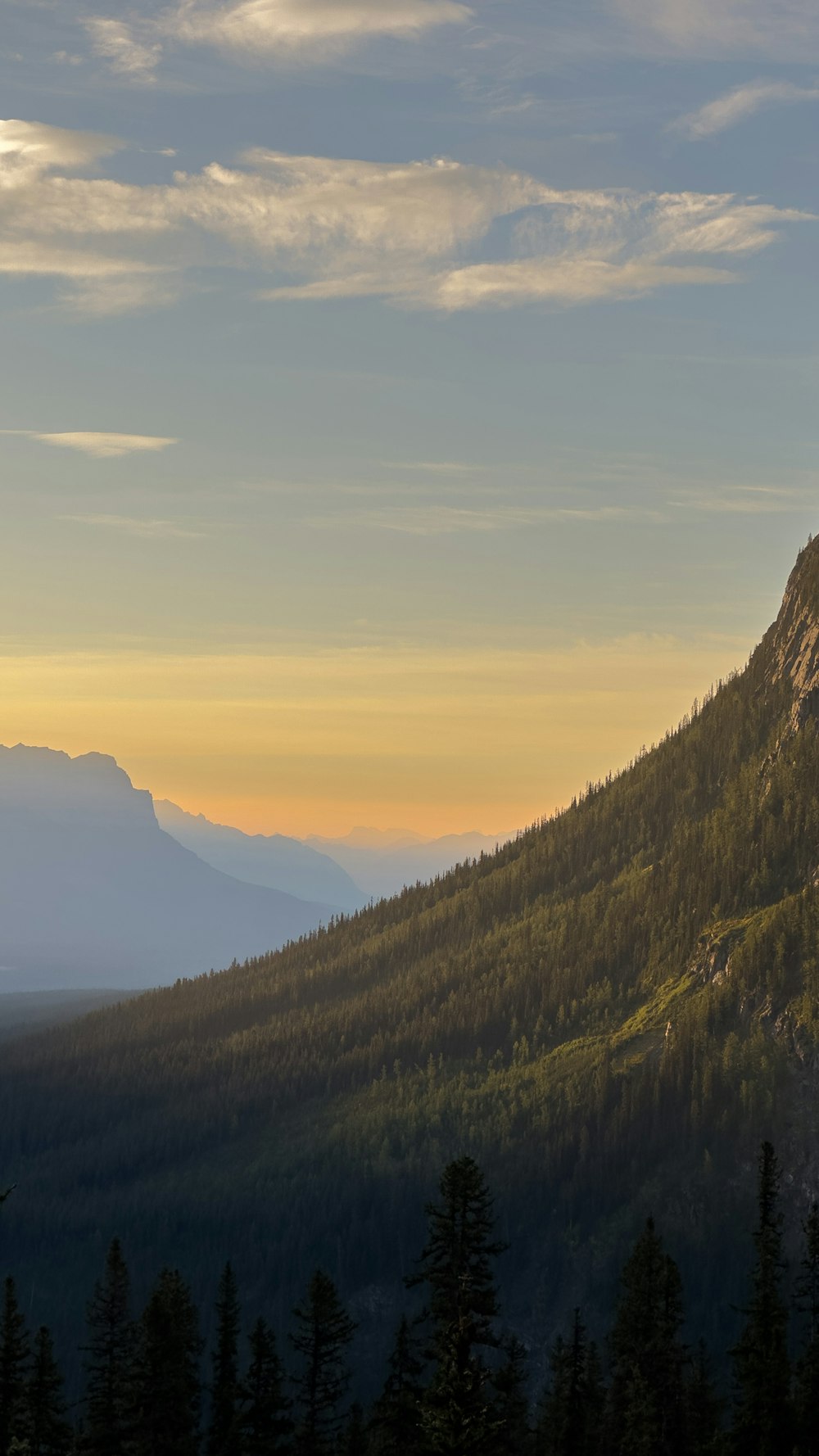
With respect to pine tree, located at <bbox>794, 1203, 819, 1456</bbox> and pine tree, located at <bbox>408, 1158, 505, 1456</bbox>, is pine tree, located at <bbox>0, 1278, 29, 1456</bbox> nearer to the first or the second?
pine tree, located at <bbox>408, 1158, 505, 1456</bbox>

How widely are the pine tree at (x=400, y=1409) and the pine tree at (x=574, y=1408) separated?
35.2ft

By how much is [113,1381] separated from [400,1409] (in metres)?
24.6

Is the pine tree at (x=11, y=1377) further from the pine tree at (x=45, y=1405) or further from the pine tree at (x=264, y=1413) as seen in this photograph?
the pine tree at (x=264, y=1413)

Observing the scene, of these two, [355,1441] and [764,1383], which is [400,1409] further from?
[355,1441]

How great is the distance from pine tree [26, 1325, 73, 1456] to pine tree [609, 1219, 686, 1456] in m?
37.9

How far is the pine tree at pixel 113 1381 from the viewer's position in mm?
102125

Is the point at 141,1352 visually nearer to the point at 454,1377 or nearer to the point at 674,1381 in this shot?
the point at 674,1381

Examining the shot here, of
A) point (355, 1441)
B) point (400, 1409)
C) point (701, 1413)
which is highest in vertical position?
point (400, 1409)

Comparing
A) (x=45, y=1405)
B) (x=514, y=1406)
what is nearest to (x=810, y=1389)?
(x=514, y=1406)

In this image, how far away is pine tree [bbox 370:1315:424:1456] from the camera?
8981 centimetres

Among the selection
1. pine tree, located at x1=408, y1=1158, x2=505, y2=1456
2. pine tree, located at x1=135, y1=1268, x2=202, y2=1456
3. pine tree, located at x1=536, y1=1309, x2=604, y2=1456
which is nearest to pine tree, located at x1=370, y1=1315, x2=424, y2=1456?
pine tree, located at x1=536, y1=1309, x2=604, y2=1456

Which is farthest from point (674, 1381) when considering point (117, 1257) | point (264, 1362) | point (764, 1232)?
point (117, 1257)

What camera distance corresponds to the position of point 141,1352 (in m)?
102

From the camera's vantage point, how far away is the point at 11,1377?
107188 mm
